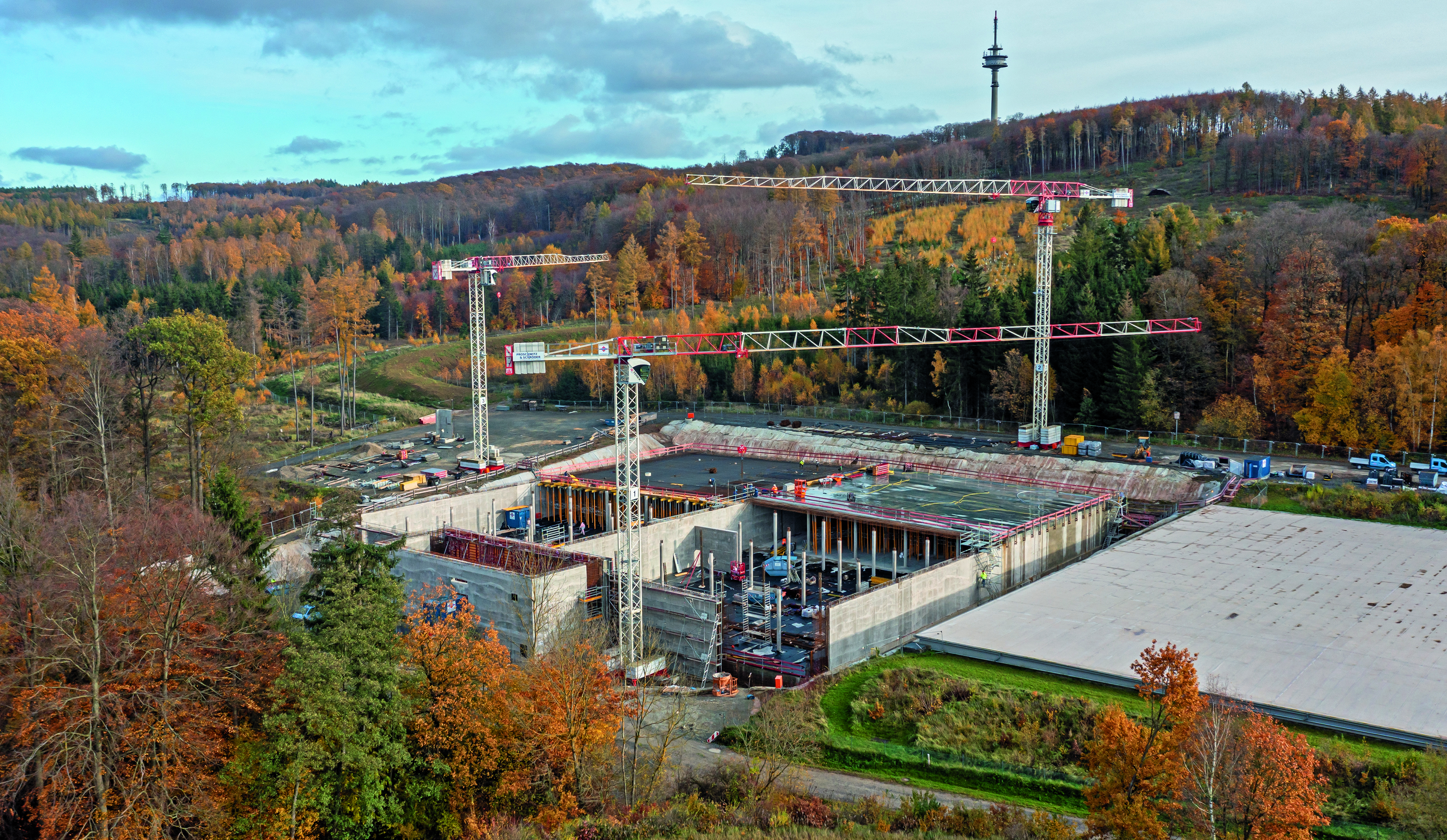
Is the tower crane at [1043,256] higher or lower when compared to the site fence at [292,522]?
higher

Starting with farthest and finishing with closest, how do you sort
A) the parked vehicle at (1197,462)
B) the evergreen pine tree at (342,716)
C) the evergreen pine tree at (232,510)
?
the parked vehicle at (1197,462), the evergreen pine tree at (232,510), the evergreen pine tree at (342,716)

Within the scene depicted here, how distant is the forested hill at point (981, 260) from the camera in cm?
5669

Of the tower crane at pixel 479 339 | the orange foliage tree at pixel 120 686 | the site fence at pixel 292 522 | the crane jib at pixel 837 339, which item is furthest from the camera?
the tower crane at pixel 479 339

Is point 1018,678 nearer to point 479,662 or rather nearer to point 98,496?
point 479,662

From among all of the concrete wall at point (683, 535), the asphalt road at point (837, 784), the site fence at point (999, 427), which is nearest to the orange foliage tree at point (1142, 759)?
the asphalt road at point (837, 784)

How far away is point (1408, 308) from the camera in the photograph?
55.3 meters

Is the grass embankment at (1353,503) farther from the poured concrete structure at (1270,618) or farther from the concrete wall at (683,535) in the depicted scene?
the concrete wall at (683,535)

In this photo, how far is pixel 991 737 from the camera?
25484 mm

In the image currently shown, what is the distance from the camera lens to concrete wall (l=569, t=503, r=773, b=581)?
40.7m

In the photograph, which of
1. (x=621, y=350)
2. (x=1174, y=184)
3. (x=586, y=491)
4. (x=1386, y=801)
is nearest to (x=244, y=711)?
(x=621, y=350)

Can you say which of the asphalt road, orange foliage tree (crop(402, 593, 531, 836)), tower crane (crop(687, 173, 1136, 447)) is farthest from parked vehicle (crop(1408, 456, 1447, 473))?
orange foliage tree (crop(402, 593, 531, 836))

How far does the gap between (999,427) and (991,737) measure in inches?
1635

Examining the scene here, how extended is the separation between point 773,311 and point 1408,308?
53466 mm

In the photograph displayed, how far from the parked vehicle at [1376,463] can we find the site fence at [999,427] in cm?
83
